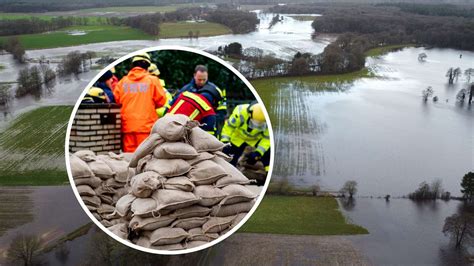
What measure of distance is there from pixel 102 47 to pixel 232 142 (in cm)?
1737

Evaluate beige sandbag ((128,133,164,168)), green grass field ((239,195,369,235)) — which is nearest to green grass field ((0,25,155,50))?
green grass field ((239,195,369,235))

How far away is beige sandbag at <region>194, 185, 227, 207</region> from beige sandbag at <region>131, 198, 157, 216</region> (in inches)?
6.4

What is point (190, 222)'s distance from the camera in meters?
1.70

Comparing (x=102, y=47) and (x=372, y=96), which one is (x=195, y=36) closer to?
(x=102, y=47)

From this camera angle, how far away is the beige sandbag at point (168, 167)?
1639 millimetres

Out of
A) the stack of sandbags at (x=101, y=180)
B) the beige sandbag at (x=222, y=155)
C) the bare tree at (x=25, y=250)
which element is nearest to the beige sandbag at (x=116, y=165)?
the stack of sandbags at (x=101, y=180)

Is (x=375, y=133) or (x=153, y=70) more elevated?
(x=153, y=70)

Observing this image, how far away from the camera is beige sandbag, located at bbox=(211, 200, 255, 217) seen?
1.68 meters

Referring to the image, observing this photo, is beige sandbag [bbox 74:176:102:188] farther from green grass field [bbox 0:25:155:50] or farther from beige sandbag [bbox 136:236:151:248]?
green grass field [bbox 0:25:155:50]

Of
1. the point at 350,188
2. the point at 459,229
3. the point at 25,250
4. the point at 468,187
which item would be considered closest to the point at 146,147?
the point at 25,250

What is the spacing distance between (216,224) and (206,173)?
0.63 feet

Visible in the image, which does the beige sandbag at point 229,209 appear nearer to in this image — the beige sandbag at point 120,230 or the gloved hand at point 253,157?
the gloved hand at point 253,157

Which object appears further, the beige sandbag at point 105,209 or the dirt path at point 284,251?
the dirt path at point 284,251

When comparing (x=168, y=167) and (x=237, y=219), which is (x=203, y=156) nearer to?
(x=168, y=167)
